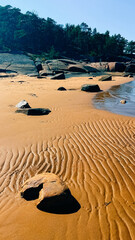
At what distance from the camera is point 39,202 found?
3.52 meters

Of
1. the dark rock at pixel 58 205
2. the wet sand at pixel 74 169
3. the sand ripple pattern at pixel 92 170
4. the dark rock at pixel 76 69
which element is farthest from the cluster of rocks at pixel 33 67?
the dark rock at pixel 58 205

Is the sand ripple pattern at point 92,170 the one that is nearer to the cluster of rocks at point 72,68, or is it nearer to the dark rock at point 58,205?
the dark rock at point 58,205

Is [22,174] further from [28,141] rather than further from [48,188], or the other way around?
[28,141]

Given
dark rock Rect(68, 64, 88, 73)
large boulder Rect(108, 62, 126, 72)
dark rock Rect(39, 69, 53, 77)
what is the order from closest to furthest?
1. dark rock Rect(39, 69, 53, 77)
2. dark rock Rect(68, 64, 88, 73)
3. large boulder Rect(108, 62, 126, 72)

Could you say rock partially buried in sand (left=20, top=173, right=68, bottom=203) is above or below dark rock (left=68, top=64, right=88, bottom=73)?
below

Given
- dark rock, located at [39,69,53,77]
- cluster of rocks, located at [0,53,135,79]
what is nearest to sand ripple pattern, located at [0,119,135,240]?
cluster of rocks, located at [0,53,135,79]

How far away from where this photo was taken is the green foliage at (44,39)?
54.5 m

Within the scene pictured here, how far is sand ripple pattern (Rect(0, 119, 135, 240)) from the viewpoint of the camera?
3.38m

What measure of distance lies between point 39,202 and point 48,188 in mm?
309

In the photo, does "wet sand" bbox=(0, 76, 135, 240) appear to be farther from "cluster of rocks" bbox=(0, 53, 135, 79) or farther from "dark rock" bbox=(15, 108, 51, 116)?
"cluster of rocks" bbox=(0, 53, 135, 79)

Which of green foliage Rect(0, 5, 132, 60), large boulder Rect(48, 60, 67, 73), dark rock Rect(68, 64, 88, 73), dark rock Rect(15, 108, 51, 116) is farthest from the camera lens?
green foliage Rect(0, 5, 132, 60)

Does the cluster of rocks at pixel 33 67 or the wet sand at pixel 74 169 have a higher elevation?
the cluster of rocks at pixel 33 67

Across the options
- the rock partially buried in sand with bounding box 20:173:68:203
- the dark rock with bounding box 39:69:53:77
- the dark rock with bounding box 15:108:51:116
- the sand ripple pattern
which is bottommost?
the sand ripple pattern

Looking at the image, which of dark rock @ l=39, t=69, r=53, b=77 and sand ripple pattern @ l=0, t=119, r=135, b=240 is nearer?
sand ripple pattern @ l=0, t=119, r=135, b=240
